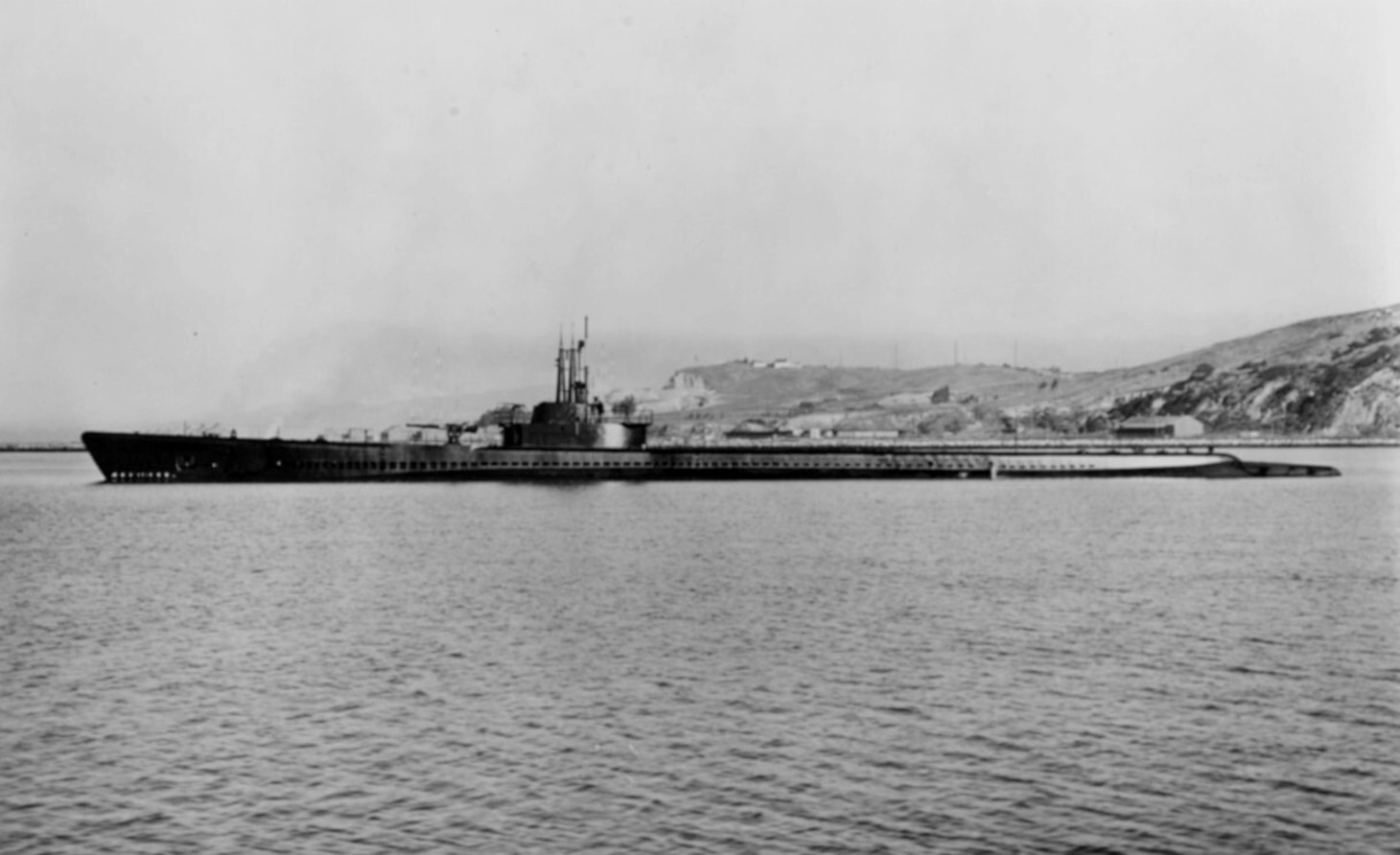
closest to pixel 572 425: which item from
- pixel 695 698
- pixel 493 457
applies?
pixel 493 457

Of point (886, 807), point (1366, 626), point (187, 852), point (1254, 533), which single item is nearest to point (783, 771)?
point (886, 807)

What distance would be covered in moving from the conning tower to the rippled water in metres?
38.0

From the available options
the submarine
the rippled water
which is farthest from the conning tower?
the rippled water

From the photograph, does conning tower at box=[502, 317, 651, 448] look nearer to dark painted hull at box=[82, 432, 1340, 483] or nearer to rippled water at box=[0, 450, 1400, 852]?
dark painted hull at box=[82, 432, 1340, 483]

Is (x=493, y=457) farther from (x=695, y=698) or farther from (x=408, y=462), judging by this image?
(x=695, y=698)

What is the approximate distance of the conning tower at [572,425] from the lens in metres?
83.4

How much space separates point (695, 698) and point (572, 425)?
62.3m

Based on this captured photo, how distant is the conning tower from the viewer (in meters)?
83.4

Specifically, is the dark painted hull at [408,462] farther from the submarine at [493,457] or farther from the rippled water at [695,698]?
the rippled water at [695,698]

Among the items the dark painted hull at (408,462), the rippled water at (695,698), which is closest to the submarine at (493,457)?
the dark painted hull at (408,462)

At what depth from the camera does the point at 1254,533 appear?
171 ft

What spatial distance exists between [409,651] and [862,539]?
25780mm

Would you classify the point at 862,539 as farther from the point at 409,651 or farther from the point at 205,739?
the point at 205,739

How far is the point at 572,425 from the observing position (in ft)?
274
